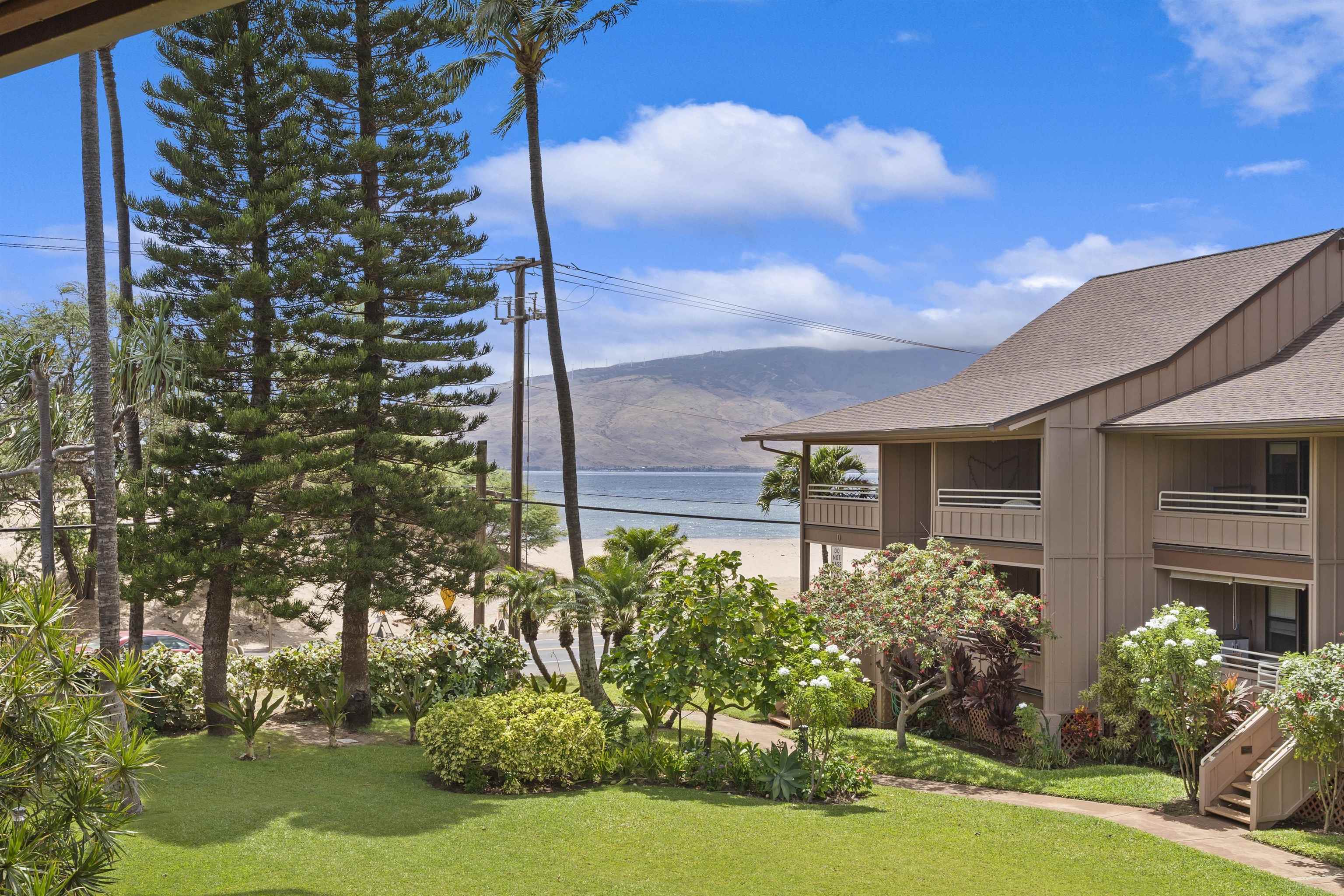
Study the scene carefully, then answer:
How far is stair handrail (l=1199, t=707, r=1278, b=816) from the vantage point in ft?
45.1

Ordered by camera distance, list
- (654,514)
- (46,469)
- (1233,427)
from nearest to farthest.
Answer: (1233,427), (46,469), (654,514)

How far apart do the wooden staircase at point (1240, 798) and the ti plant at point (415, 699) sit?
12.4 meters

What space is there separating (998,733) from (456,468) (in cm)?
1471

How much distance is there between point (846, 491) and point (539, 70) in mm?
11400

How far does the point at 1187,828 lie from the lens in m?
13.1

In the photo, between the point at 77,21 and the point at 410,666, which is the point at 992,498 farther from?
the point at 77,21

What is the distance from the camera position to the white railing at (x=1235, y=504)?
16.1 m

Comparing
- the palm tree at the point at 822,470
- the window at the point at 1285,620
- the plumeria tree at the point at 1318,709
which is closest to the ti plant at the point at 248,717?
the palm tree at the point at 822,470

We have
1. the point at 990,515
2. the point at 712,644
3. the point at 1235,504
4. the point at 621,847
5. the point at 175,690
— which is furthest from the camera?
the point at 175,690

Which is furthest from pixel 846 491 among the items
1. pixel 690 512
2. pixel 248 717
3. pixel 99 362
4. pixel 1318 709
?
pixel 690 512

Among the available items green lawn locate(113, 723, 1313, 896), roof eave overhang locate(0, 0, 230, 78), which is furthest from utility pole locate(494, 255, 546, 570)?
roof eave overhang locate(0, 0, 230, 78)

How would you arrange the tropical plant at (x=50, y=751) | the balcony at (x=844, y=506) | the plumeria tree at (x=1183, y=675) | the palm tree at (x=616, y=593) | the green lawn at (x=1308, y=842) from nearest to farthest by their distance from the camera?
the tropical plant at (x=50, y=751), the green lawn at (x=1308, y=842), the plumeria tree at (x=1183, y=675), the palm tree at (x=616, y=593), the balcony at (x=844, y=506)

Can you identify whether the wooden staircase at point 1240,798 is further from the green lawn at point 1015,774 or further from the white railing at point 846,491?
the white railing at point 846,491

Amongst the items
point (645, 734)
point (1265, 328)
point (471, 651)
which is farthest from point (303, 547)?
point (1265, 328)
